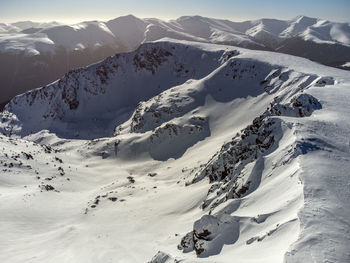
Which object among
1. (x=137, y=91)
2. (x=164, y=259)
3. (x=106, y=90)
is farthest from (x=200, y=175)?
(x=106, y=90)

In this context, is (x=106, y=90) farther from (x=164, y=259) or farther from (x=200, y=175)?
(x=164, y=259)

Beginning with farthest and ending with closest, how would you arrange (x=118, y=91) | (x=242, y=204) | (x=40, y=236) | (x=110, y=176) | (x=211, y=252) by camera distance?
(x=118, y=91) → (x=110, y=176) → (x=40, y=236) → (x=242, y=204) → (x=211, y=252)

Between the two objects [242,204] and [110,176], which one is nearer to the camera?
[242,204]

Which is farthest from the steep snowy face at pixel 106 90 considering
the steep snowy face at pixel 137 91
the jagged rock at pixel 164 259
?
the jagged rock at pixel 164 259

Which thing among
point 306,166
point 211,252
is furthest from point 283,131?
point 211,252

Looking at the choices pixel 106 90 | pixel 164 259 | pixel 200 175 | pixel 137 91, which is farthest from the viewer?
pixel 106 90

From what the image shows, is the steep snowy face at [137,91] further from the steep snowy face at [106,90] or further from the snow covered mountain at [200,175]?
the snow covered mountain at [200,175]

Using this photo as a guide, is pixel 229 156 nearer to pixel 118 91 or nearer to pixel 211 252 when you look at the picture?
pixel 211 252

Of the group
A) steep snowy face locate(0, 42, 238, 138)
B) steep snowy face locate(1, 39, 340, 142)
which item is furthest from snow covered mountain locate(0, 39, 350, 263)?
steep snowy face locate(0, 42, 238, 138)
